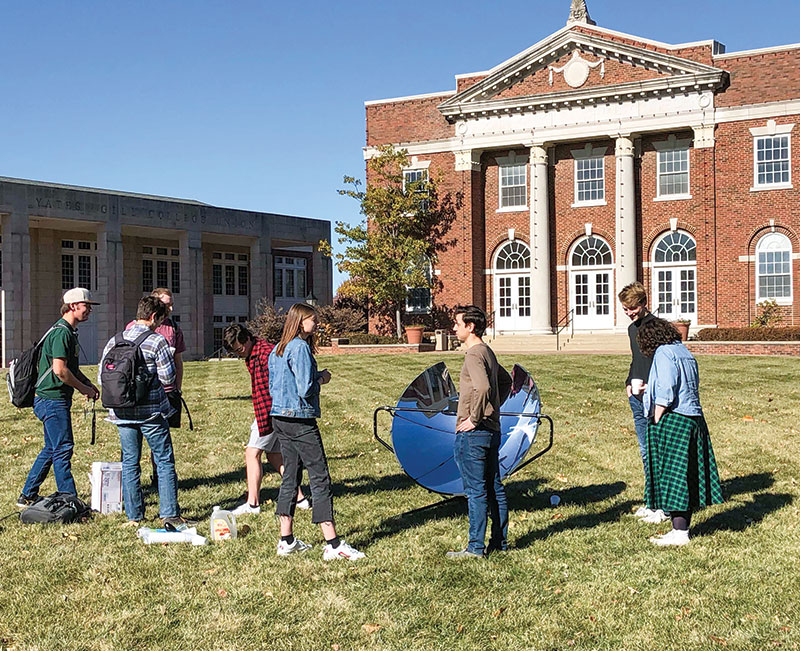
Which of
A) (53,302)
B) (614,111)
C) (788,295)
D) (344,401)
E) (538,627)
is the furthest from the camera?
(53,302)

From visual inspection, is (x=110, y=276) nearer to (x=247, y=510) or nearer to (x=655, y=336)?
(x=247, y=510)

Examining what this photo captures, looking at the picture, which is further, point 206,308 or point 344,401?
point 206,308

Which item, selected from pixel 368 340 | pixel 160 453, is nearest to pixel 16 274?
pixel 368 340

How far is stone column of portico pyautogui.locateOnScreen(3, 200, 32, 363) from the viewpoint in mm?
40094

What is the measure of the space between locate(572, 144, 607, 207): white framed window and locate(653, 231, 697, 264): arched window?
2.87 m

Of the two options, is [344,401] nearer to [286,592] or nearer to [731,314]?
[286,592]

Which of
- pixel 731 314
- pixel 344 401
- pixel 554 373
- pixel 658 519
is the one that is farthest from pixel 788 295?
pixel 658 519

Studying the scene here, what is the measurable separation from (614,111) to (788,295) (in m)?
9.66

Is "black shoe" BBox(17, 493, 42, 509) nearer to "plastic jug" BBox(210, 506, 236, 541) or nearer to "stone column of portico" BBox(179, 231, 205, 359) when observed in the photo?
"plastic jug" BBox(210, 506, 236, 541)

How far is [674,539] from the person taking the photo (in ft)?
23.8

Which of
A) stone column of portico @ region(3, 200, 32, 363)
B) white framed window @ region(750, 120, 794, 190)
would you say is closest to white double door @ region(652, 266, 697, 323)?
white framed window @ region(750, 120, 794, 190)

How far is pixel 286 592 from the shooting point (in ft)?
20.6

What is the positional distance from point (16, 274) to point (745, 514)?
1516 inches

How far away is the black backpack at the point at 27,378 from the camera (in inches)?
330
